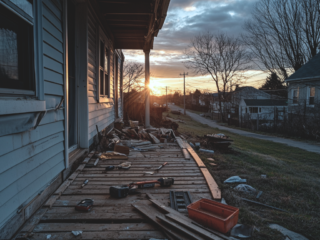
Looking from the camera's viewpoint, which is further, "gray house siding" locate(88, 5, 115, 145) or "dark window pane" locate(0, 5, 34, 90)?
"gray house siding" locate(88, 5, 115, 145)

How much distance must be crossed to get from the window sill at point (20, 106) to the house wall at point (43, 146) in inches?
9.3

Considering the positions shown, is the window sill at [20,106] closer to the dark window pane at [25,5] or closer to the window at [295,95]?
the dark window pane at [25,5]

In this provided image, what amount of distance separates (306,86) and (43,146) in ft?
75.1

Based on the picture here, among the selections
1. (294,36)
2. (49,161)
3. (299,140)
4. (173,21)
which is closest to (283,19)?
(294,36)

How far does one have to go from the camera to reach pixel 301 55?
27.0 metres

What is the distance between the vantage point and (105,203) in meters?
2.94

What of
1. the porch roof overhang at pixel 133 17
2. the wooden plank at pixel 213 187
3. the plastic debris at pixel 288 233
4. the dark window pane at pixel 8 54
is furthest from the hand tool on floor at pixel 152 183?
the porch roof overhang at pixel 133 17

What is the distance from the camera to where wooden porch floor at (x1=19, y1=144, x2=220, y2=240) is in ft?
7.59

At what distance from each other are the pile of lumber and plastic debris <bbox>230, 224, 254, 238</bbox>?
0.29 metres

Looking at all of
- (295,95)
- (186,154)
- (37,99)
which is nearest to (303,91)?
(295,95)

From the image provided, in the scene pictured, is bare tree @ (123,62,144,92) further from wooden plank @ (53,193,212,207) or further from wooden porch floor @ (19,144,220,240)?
wooden plank @ (53,193,212,207)

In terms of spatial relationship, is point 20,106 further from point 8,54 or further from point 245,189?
point 245,189

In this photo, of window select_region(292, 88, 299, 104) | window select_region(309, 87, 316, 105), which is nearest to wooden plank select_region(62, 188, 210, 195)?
window select_region(309, 87, 316, 105)

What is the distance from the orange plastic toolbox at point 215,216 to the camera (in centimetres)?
227
